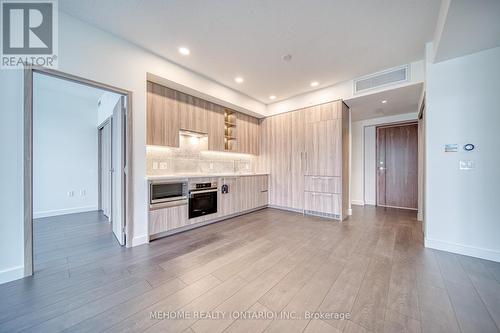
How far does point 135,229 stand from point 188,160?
1764 mm

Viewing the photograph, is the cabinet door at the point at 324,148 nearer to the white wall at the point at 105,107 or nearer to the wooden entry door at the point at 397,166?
the wooden entry door at the point at 397,166

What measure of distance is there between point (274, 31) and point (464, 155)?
9.89 ft

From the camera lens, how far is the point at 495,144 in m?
2.28

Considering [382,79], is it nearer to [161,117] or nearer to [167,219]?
[161,117]

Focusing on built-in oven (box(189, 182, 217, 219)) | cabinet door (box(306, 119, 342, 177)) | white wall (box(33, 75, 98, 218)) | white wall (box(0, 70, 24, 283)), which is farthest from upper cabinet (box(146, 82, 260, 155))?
white wall (box(33, 75, 98, 218))

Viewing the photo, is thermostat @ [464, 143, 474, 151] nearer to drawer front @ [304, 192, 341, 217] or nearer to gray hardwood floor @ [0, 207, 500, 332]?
gray hardwood floor @ [0, 207, 500, 332]

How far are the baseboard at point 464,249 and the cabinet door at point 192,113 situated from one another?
13.9 ft

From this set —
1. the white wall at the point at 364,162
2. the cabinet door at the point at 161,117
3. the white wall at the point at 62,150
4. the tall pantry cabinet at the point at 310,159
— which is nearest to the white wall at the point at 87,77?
the cabinet door at the point at 161,117

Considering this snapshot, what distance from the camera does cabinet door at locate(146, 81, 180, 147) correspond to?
307 cm

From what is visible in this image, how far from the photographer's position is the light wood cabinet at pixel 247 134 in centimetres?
478

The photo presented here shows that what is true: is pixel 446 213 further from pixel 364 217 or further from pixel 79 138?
pixel 79 138

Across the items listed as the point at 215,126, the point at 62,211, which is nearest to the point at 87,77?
the point at 215,126

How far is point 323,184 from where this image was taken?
412cm

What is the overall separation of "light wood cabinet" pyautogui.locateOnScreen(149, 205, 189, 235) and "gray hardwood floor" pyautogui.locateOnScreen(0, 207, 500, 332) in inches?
7.4
